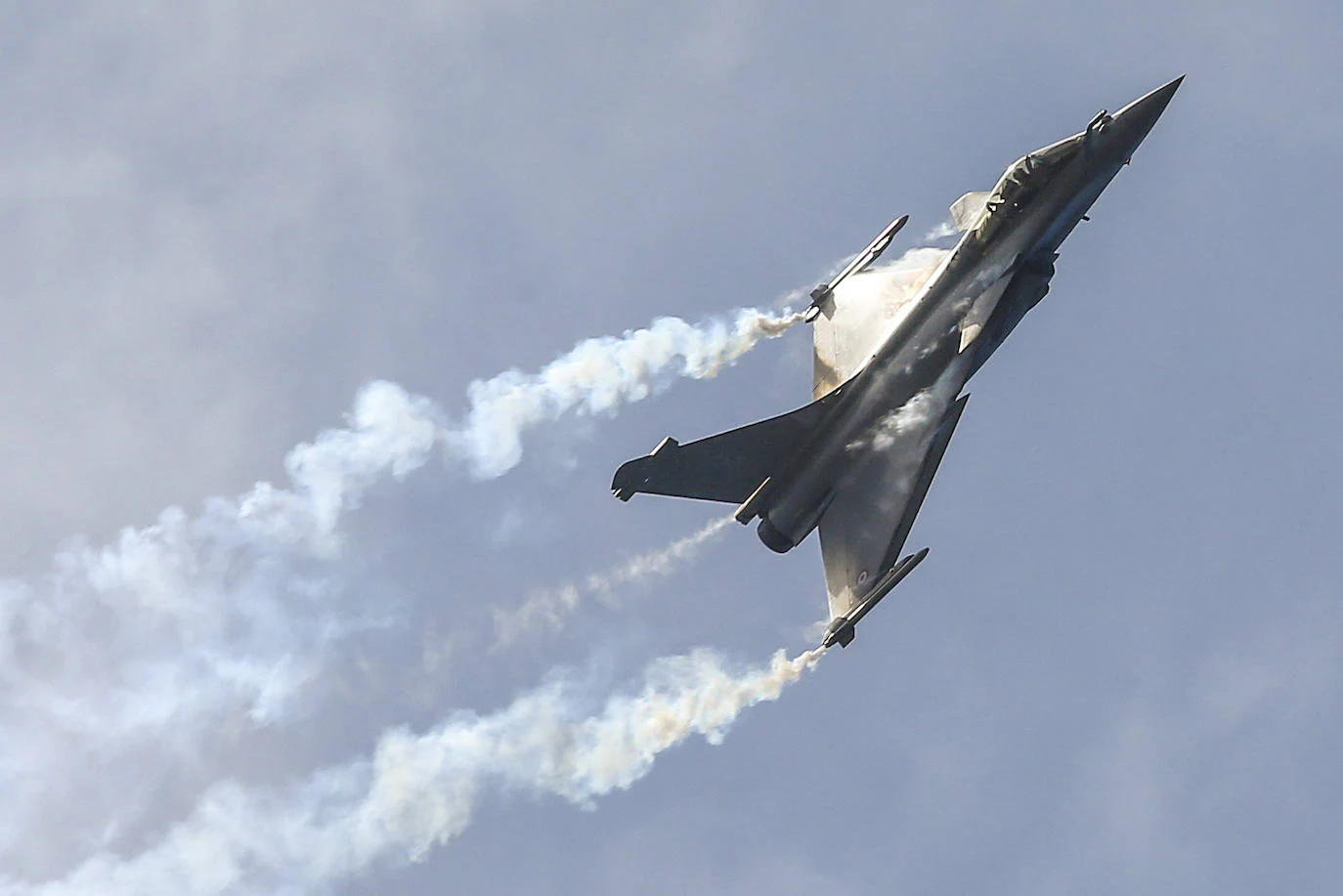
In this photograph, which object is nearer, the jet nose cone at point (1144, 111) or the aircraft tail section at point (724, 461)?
the jet nose cone at point (1144, 111)

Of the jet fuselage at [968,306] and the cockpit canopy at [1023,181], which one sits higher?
the cockpit canopy at [1023,181]

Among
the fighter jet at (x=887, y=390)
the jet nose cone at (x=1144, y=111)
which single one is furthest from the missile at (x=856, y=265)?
the jet nose cone at (x=1144, y=111)

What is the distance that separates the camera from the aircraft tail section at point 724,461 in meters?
44.0

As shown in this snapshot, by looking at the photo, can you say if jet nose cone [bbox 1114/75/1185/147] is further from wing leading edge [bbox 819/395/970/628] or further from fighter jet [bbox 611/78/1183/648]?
wing leading edge [bbox 819/395/970/628]

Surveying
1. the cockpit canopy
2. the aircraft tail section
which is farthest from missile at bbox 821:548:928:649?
the cockpit canopy

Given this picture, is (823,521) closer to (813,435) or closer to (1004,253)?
(813,435)

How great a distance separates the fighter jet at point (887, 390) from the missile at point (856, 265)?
0.04 metres

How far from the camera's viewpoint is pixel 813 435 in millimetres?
44188

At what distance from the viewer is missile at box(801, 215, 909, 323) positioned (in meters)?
46.3

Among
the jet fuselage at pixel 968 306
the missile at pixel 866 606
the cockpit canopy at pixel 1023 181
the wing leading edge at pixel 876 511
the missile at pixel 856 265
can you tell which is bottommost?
the missile at pixel 866 606

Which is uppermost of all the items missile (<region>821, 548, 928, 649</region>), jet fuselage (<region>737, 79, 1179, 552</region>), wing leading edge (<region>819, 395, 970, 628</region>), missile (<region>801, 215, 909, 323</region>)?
missile (<region>801, 215, 909, 323</region>)

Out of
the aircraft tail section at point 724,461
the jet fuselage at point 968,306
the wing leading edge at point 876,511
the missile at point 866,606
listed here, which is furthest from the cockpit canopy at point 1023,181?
the missile at point 866,606

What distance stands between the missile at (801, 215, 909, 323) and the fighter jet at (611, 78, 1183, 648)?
0.04m

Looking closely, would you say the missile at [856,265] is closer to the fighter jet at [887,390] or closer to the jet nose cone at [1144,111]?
the fighter jet at [887,390]
